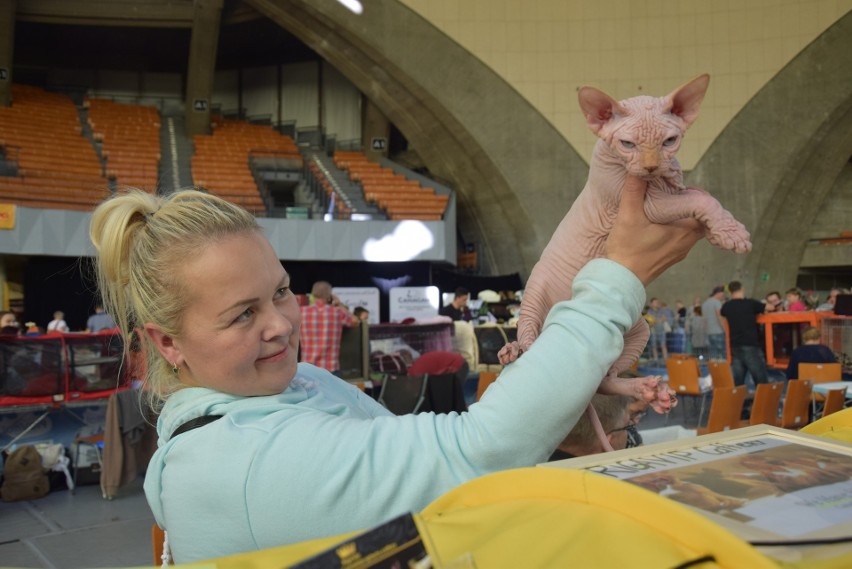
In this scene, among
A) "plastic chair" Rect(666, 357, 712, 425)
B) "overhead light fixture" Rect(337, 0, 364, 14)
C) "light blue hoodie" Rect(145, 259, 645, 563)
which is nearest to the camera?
"light blue hoodie" Rect(145, 259, 645, 563)

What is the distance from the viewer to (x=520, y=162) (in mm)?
18125

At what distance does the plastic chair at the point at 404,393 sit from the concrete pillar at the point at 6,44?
18.2m

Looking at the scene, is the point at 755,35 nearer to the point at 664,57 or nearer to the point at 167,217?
the point at 664,57

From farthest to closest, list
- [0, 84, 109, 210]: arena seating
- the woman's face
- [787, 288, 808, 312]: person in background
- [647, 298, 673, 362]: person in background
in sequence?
[0, 84, 109, 210]: arena seating → [647, 298, 673, 362]: person in background → [787, 288, 808, 312]: person in background → the woman's face

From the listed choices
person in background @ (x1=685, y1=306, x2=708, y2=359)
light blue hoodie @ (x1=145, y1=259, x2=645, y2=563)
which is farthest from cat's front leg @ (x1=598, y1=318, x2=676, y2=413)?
person in background @ (x1=685, y1=306, x2=708, y2=359)

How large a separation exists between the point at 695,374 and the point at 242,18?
17.5m

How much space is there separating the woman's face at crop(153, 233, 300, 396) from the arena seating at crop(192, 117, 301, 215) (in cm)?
1601

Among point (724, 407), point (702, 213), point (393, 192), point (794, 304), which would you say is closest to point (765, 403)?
point (724, 407)

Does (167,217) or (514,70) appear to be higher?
(514,70)

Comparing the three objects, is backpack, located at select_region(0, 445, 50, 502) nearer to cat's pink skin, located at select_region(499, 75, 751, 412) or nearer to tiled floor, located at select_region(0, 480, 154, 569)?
tiled floor, located at select_region(0, 480, 154, 569)

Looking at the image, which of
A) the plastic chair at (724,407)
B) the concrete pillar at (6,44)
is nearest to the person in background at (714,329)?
the plastic chair at (724,407)

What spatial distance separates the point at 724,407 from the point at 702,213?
4866 mm

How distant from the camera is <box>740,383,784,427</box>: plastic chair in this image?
555cm

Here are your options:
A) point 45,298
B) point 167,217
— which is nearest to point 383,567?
point 167,217
